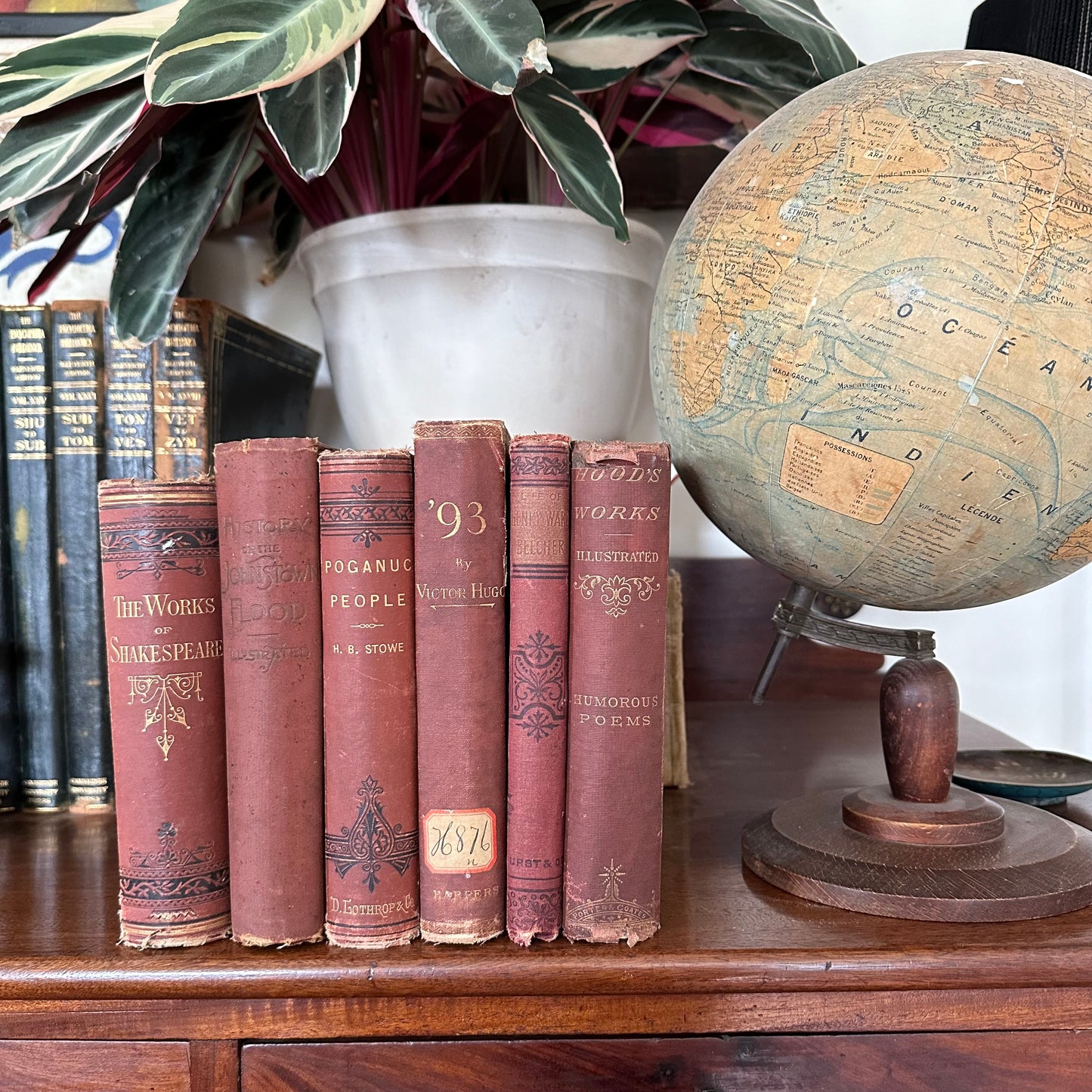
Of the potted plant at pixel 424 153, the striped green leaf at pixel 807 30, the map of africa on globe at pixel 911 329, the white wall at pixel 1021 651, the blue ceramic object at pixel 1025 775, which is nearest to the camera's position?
the map of africa on globe at pixel 911 329

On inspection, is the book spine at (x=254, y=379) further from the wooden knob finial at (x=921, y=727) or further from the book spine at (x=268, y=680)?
the wooden knob finial at (x=921, y=727)

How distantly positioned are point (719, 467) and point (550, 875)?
30 cm

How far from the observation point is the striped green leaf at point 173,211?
803 millimetres

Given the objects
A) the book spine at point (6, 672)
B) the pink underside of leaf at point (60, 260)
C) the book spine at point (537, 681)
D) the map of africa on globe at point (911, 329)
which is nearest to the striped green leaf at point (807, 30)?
the map of africa on globe at point (911, 329)

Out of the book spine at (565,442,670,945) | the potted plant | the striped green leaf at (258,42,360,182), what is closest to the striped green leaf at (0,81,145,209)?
the potted plant

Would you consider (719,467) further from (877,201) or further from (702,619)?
(702,619)

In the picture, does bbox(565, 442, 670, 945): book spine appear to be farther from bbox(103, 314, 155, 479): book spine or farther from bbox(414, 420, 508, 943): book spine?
bbox(103, 314, 155, 479): book spine

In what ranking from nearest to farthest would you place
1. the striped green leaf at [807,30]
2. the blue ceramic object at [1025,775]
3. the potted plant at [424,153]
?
1. the potted plant at [424,153]
2. the striped green leaf at [807,30]
3. the blue ceramic object at [1025,775]

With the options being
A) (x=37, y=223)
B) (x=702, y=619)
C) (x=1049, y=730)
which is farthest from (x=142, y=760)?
(x=1049, y=730)

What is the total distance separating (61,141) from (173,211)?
0.41 feet

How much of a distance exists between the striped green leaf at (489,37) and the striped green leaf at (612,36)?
0.18 m

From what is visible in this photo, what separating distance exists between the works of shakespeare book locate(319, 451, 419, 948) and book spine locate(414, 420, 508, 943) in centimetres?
1

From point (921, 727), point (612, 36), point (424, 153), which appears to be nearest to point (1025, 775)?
point (921, 727)

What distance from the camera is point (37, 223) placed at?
824mm
